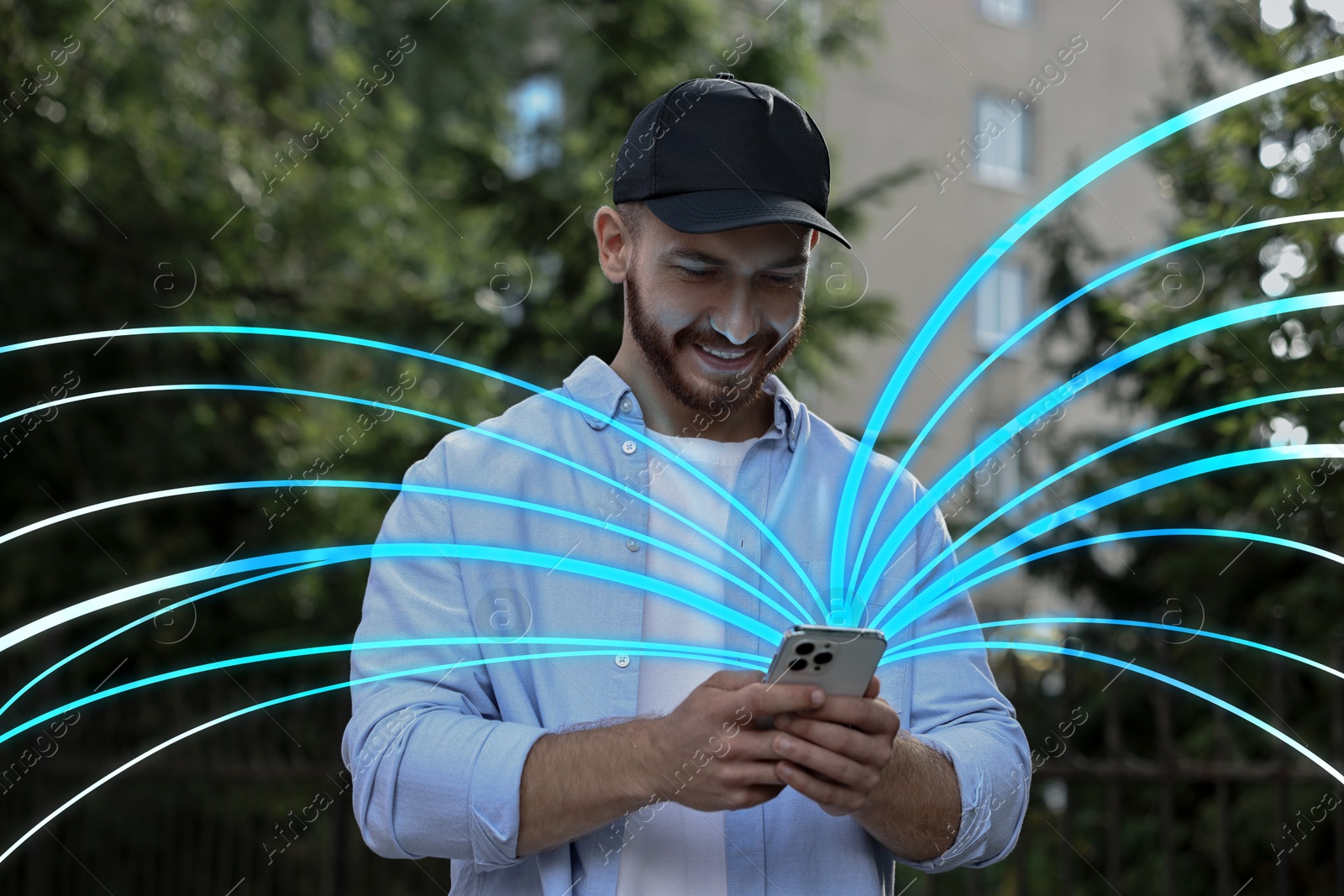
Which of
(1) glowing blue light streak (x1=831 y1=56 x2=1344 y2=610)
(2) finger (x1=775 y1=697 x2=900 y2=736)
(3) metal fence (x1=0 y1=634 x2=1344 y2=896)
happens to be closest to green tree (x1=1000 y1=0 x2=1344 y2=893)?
(3) metal fence (x1=0 y1=634 x2=1344 y2=896)

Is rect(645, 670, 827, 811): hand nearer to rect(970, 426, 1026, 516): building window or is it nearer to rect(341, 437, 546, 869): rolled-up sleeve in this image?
rect(341, 437, 546, 869): rolled-up sleeve

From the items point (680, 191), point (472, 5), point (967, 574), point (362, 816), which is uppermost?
point (472, 5)

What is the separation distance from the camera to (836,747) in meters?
1.89

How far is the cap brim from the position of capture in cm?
234

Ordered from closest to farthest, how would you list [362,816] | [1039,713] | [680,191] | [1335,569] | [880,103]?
[362,816], [680,191], [1335,569], [1039,713], [880,103]

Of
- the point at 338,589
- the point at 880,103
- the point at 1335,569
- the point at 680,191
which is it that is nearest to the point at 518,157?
the point at 338,589

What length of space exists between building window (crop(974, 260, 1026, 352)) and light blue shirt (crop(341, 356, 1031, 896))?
16.3m

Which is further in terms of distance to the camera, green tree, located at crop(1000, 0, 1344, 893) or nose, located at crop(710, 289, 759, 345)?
green tree, located at crop(1000, 0, 1344, 893)

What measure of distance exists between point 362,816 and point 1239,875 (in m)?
5.74

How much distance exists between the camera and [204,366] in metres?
9.51

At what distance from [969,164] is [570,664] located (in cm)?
1599

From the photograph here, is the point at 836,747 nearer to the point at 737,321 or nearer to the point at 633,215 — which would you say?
the point at 737,321

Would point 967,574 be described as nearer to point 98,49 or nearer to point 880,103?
point 98,49

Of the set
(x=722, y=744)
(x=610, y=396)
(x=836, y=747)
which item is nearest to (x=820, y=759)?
(x=836, y=747)
